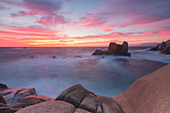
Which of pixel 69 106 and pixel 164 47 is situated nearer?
pixel 69 106

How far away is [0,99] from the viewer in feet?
8.81

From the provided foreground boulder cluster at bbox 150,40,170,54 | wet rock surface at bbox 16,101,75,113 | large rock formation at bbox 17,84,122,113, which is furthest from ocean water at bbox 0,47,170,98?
foreground boulder cluster at bbox 150,40,170,54

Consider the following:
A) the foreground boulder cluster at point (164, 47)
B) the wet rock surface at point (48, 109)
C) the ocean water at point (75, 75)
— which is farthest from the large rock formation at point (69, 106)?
the foreground boulder cluster at point (164, 47)

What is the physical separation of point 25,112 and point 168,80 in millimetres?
3472

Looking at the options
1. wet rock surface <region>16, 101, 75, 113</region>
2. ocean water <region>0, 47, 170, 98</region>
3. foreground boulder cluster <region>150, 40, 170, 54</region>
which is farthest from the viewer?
foreground boulder cluster <region>150, 40, 170, 54</region>

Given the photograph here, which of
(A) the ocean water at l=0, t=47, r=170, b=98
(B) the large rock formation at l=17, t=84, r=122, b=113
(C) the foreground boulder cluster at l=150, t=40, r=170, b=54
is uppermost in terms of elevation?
(C) the foreground boulder cluster at l=150, t=40, r=170, b=54

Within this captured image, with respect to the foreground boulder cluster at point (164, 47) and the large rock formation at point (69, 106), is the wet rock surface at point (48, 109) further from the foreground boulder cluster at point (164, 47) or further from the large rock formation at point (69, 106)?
the foreground boulder cluster at point (164, 47)

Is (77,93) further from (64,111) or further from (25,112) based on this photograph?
(25,112)

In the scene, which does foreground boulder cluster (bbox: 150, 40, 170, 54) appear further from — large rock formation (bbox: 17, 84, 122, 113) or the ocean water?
large rock formation (bbox: 17, 84, 122, 113)

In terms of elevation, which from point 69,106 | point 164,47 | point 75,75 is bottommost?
point 75,75

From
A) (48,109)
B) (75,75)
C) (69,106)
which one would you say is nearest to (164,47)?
(75,75)

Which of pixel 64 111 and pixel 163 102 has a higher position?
pixel 163 102

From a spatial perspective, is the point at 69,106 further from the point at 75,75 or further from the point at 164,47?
the point at 164,47

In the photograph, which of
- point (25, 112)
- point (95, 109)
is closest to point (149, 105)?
point (95, 109)
